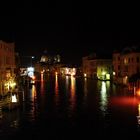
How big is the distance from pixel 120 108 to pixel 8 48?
26630mm

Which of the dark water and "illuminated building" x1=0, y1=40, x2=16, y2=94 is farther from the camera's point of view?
"illuminated building" x1=0, y1=40, x2=16, y2=94

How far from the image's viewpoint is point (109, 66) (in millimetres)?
120438

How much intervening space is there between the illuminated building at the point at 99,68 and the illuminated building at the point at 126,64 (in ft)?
64.4

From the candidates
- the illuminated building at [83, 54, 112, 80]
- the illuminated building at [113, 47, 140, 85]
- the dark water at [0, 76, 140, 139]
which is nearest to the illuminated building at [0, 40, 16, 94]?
the dark water at [0, 76, 140, 139]

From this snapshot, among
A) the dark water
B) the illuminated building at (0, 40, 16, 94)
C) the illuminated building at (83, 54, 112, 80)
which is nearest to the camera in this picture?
the dark water

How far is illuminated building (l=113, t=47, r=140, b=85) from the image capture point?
77.6 metres

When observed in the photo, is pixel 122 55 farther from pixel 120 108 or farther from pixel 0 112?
pixel 0 112

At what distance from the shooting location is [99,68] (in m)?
122

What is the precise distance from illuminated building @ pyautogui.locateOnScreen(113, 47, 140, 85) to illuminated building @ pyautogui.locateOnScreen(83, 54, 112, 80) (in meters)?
19.6

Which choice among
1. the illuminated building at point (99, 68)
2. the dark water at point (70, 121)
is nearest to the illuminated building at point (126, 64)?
the illuminated building at point (99, 68)

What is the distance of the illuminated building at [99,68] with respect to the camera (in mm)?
117325

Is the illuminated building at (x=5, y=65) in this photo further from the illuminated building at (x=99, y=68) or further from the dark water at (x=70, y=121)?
the illuminated building at (x=99, y=68)

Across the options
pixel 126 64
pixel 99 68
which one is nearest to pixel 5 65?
pixel 126 64

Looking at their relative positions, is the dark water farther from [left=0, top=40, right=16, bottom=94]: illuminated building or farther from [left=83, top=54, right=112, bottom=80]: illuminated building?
[left=83, top=54, right=112, bottom=80]: illuminated building
